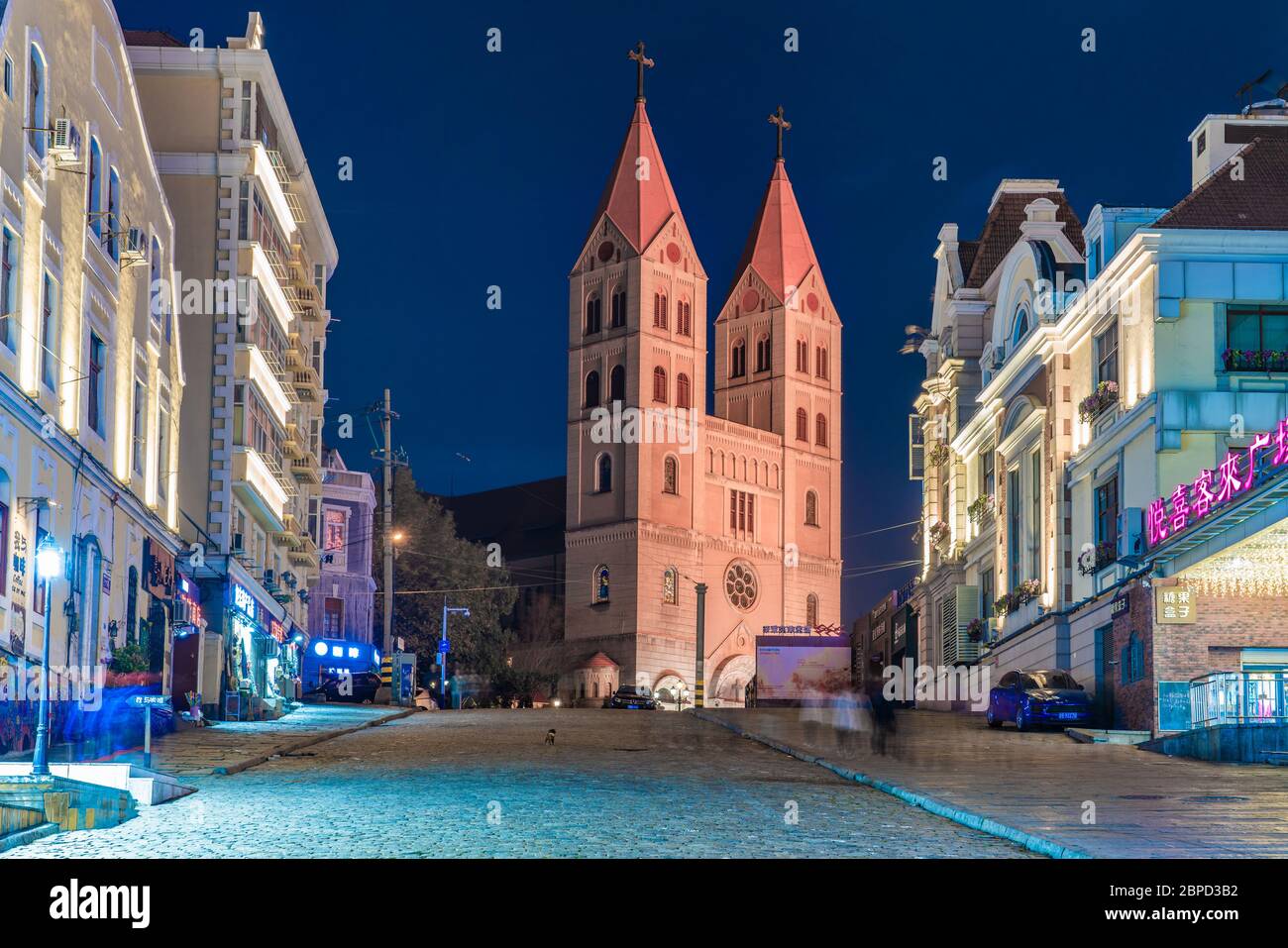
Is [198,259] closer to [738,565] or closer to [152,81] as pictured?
[152,81]

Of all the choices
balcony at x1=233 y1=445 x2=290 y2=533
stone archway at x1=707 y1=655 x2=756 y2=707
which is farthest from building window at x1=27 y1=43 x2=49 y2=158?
stone archway at x1=707 y1=655 x2=756 y2=707

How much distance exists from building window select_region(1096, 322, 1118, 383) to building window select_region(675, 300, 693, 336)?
7931cm

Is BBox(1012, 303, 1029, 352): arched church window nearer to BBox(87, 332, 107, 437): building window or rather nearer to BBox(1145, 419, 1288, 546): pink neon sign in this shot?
BBox(1145, 419, 1288, 546): pink neon sign

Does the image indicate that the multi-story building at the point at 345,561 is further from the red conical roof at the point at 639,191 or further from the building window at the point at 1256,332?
the building window at the point at 1256,332

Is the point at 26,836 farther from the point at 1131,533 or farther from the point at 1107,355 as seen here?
the point at 1107,355

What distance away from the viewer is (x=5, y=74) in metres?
23.2

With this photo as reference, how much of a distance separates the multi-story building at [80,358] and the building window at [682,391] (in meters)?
82.0

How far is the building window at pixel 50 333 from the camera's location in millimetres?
25500

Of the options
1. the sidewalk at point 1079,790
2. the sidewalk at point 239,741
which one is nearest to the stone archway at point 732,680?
the sidewalk at point 239,741

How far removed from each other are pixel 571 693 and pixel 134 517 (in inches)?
3124

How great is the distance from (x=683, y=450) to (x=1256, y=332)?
80312 mm

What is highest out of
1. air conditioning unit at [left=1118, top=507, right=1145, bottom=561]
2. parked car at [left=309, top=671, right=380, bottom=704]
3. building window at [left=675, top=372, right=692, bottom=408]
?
building window at [left=675, top=372, right=692, bottom=408]

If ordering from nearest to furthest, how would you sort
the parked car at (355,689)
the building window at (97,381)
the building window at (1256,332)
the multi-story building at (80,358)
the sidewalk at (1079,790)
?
the sidewalk at (1079,790) < the multi-story building at (80,358) < the building window at (97,381) < the building window at (1256,332) < the parked car at (355,689)

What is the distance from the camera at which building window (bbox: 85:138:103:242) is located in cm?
2864
